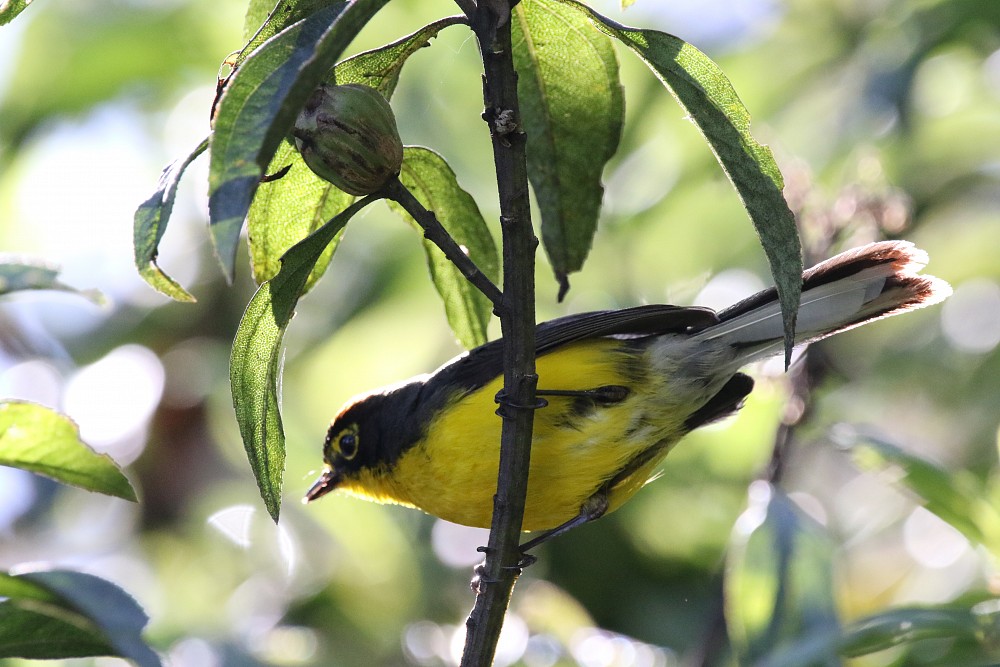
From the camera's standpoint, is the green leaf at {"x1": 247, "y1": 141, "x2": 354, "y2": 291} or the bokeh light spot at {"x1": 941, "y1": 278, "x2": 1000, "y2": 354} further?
the bokeh light spot at {"x1": 941, "y1": 278, "x2": 1000, "y2": 354}

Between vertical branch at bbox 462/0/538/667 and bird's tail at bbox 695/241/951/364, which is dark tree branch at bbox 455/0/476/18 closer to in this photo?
vertical branch at bbox 462/0/538/667

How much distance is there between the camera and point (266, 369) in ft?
6.79

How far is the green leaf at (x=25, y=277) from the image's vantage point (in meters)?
2.32

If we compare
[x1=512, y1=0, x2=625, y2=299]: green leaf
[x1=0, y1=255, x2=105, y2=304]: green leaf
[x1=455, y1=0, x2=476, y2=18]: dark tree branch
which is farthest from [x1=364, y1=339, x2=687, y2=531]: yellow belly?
[x1=455, y1=0, x2=476, y2=18]: dark tree branch

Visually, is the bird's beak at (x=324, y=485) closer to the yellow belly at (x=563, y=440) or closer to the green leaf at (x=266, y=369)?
the yellow belly at (x=563, y=440)

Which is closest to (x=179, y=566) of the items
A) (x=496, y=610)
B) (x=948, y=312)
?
(x=496, y=610)

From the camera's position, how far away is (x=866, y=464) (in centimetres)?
370

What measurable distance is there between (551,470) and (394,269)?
2406mm

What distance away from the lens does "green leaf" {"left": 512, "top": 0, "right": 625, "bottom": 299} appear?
2352 mm

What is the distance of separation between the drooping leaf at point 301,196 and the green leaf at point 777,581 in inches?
67.4

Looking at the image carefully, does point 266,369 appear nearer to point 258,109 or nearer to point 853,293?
point 258,109

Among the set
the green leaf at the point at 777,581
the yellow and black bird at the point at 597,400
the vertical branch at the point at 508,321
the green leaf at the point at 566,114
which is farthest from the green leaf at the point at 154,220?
the green leaf at the point at 777,581

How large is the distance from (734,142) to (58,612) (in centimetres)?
160

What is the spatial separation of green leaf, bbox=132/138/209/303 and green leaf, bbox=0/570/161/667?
0.69 meters
